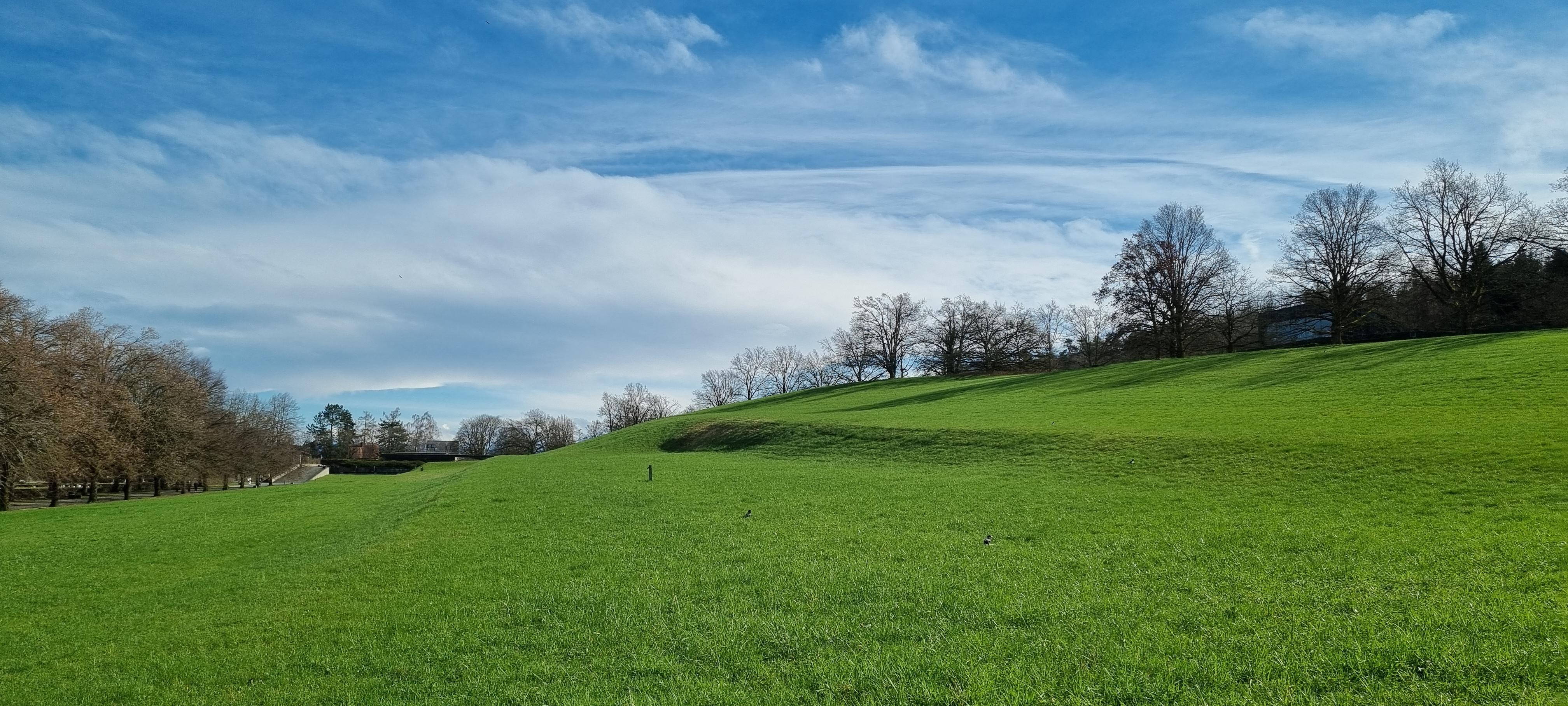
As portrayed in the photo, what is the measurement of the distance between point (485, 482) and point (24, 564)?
1369 cm

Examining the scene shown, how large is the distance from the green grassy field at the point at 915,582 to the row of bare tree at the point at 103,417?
12107 millimetres

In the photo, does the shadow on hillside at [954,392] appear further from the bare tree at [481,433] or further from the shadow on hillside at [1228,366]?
the bare tree at [481,433]

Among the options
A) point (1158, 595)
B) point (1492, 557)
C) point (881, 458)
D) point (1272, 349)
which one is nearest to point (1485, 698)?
point (1158, 595)

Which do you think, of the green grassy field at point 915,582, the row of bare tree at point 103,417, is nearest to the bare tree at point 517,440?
the row of bare tree at point 103,417

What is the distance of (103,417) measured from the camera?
4044 centimetres

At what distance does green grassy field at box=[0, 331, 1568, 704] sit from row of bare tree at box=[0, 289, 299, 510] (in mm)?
12107

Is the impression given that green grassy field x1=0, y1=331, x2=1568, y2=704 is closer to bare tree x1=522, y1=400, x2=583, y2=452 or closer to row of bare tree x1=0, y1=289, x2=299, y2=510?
row of bare tree x1=0, y1=289, x2=299, y2=510

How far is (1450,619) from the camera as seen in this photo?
7.16m

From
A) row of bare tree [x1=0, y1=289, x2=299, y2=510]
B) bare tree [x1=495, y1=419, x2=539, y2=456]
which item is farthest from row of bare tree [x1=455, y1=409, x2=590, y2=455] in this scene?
row of bare tree [x1=0, y1=289, x2=299, y2=510]

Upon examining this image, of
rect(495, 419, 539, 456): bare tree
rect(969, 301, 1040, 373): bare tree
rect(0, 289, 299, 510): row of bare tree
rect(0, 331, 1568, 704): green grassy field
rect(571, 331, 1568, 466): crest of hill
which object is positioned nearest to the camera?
rect(0, 331, 1568, 704): green grassy field

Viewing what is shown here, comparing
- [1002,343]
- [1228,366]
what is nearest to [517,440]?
[1002,343]

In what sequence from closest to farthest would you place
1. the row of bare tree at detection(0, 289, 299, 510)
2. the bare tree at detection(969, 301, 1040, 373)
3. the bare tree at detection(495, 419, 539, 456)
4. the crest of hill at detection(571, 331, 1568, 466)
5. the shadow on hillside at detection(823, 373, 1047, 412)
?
the crest of hill at detection(571, 331, 1568, 466), the row of bare tree at detection(0, 289, 299, 510), the shadow on hillside at detection(823, 373, 1047, 412), the bare tree at detection(969, 301, 1040, 373), the bare tree at detection(495, 419, 539, 456)

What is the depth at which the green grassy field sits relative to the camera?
685cm

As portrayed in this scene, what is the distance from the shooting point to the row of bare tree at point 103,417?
33594 mm
